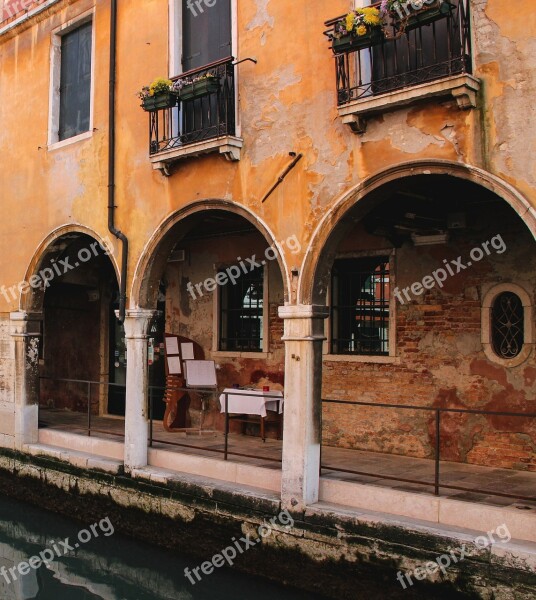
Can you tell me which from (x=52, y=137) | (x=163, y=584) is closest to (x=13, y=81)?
(x=52, y=137)

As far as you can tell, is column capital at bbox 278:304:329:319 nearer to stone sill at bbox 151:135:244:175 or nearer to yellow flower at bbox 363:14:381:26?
stone sill at bbox 151:135:244:175

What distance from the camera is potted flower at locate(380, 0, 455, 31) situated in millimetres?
6156

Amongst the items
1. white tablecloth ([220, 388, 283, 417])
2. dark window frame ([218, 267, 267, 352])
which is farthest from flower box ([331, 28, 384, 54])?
white tablecloth ([220, 388, 283, 417])

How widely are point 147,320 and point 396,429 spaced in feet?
11.5

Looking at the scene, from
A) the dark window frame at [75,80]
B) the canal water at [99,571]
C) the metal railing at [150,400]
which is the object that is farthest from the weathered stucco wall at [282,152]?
the canal water at [99,571]

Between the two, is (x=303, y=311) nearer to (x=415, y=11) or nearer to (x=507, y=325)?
(x=507, y=325)

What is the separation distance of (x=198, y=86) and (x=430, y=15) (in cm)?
293

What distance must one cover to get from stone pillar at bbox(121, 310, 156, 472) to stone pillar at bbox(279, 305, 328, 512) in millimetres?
2525

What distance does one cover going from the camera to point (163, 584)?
25.8ft

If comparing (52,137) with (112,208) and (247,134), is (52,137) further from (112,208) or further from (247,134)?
(247,134)

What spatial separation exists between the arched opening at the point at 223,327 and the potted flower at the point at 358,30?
3570 mm

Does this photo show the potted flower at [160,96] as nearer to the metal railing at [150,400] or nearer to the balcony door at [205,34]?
the balcony door at [205,34]

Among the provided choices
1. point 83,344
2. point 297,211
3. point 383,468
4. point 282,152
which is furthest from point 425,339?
point 83,344

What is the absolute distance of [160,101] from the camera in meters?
8.57
